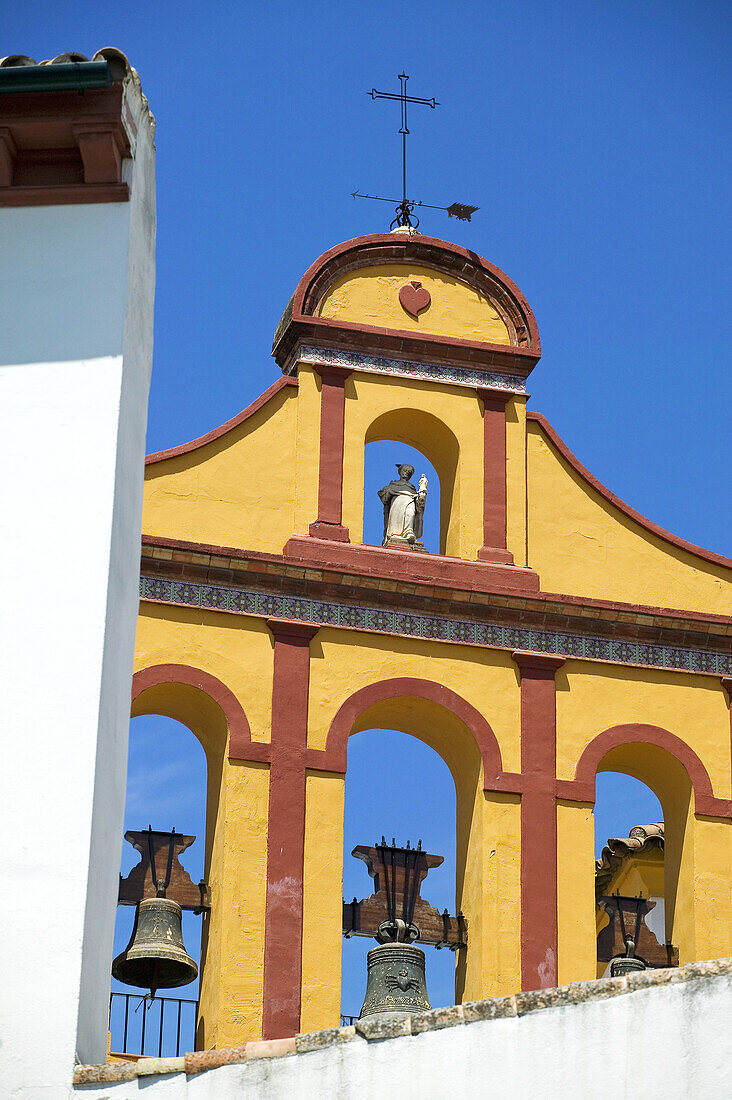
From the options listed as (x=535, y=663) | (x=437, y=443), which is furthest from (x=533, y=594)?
(x=437, y=443)

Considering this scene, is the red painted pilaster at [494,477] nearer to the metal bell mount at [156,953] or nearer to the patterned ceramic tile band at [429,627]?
the patterned ceramic tile band at [429,627]

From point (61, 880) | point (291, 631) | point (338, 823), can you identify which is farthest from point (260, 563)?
point (61, 880)

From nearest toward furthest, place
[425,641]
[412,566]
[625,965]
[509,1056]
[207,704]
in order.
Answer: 1. [509,1056]
2. [625,965]
3. [207,704]
4. [425,641]
5. [412,566]

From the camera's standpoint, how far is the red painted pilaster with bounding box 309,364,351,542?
54.1ft

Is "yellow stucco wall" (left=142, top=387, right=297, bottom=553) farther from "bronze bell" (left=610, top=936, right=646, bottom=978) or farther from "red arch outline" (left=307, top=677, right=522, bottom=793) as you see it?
"bronze bell" (left=610, top=936, right=646, bottom=978)

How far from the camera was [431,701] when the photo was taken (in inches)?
638

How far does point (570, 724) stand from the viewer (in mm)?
16453

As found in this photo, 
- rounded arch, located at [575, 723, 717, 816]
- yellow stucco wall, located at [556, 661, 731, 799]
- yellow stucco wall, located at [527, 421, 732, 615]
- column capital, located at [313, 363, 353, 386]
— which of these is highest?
column capital, located at [313, 363, 353, 386]

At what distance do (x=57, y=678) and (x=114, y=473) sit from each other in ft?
3.02

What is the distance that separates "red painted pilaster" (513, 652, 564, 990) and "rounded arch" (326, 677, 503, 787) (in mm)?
280

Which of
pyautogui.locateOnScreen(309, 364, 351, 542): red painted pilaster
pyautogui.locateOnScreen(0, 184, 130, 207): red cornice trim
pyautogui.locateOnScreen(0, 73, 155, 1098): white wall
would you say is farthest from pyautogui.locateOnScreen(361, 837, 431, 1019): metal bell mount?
pyautogui.locateOnScreen(0, 184, 130, 207): red cornice trim

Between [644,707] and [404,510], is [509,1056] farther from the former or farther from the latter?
[404,510]

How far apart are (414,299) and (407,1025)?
9953mm

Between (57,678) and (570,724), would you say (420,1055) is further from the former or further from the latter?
(570,724)
